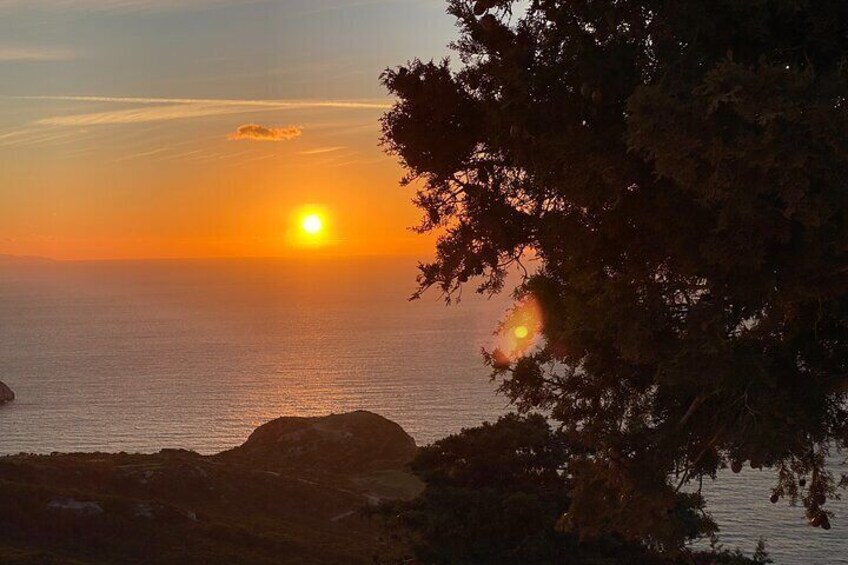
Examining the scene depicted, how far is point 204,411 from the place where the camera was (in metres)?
154

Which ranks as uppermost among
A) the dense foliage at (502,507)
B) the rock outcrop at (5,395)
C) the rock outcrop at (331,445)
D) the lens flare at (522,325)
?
the rock outcrop at (5,395)

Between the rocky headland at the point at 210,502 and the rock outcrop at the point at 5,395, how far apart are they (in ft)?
249

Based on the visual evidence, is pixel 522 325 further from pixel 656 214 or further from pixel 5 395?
pixel 5 395

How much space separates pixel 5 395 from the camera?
16475 centimetres

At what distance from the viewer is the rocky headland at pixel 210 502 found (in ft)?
207

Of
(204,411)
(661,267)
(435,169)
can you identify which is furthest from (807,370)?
(204,411)

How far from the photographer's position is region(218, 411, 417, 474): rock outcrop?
106938mm

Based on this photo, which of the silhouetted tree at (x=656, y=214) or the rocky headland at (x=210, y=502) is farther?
the rocky headland at (x=210, y=502)

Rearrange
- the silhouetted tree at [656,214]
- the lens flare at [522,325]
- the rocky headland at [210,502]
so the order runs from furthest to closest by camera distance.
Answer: the rocky headland at [210,502] → the lens flare at [522,325] → the silhouetted tree at [656,214]

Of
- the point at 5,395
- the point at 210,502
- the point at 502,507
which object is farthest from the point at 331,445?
the point at 5,395

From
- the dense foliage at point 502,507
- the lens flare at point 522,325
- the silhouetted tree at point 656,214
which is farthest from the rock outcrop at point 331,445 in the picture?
the silhouetted tree at point 656,214

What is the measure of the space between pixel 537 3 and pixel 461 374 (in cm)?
16564

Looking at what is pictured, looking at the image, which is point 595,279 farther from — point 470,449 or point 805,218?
point 470,449

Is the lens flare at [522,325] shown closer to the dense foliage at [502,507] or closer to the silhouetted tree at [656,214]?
the silhouetted tree at [656,214]
